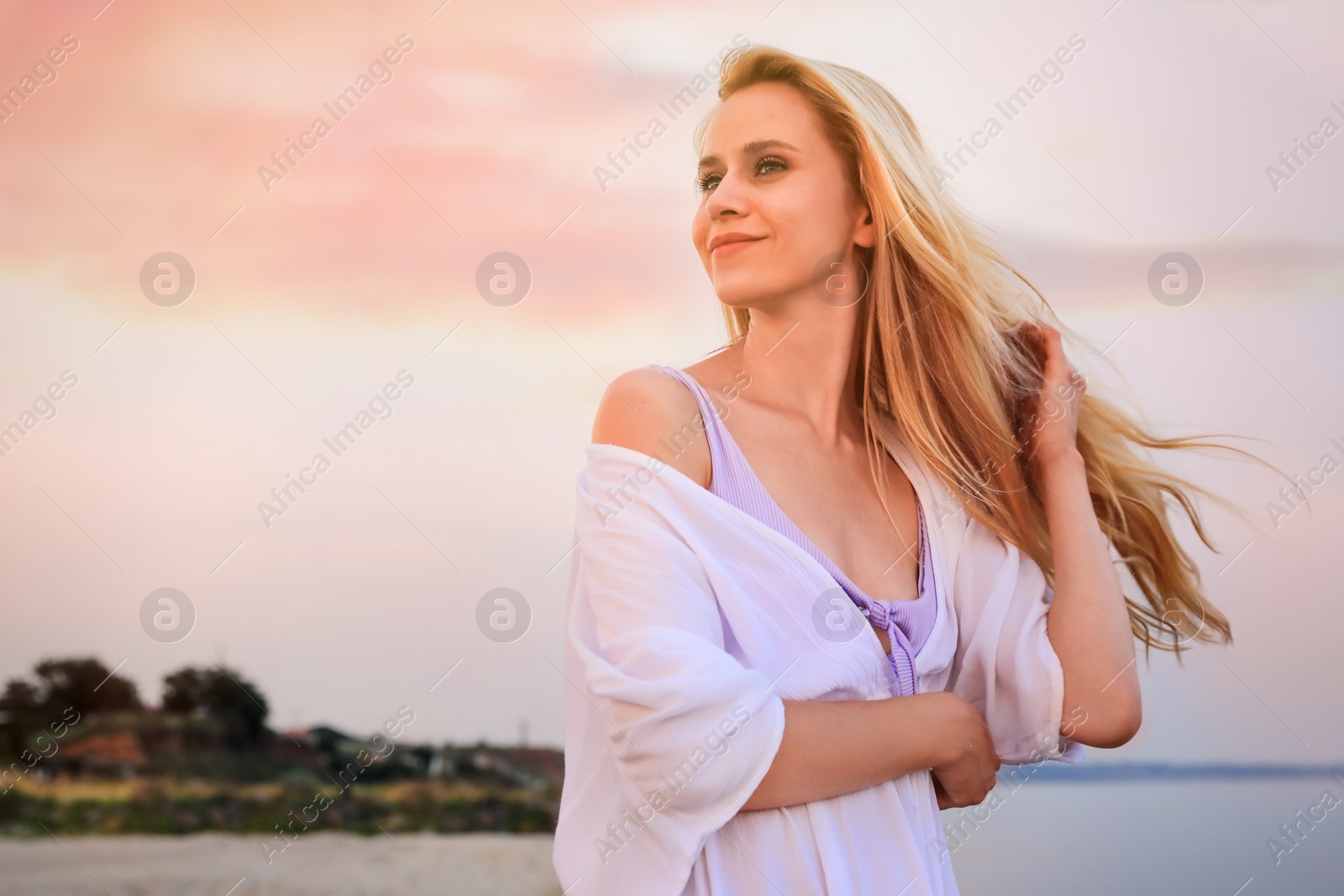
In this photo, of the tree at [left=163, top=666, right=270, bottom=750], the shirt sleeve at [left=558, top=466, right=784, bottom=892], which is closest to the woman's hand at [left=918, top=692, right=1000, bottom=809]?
the shirt sleeve at [left=558, top=466, right=784, bottom=892]

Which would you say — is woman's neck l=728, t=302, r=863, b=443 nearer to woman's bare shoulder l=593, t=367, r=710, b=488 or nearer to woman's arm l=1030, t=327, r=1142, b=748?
woman's bare shoulder l=593, t=367, r=710, b=488

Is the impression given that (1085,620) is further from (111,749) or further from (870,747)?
(111,749)

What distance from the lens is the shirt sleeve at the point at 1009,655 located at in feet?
6.00

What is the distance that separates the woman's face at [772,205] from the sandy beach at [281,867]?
6.42 m

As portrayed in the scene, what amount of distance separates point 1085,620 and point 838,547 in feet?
1.41

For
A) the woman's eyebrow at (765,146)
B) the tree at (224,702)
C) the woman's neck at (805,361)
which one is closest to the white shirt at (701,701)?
the woman's neck at (805,361)

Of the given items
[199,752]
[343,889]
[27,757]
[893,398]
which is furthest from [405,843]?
[893,398]

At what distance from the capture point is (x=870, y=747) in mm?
1549

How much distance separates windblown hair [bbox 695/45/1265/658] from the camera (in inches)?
78.1

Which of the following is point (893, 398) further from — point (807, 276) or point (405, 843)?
point (405, 843)

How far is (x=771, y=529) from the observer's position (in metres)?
1.68

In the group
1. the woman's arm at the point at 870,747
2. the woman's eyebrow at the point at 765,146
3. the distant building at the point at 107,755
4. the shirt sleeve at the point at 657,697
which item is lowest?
the woman's arm at the point at 870,747

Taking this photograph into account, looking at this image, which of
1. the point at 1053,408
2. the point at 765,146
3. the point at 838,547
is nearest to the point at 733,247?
the point at 765,146

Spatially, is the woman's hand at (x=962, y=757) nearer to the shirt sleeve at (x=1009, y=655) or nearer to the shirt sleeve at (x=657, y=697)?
the shirt sleeve at (x=1009, y=655)
